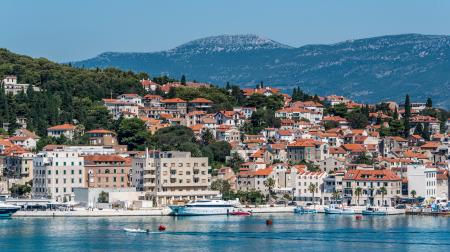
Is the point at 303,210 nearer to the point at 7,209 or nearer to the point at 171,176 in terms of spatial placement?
the point at 171,176

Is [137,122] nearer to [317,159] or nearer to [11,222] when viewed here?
[317,159]

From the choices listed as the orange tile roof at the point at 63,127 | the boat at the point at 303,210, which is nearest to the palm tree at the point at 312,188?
the boat at the point at 303,210

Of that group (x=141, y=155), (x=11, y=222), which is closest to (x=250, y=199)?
(x=141, y=155)

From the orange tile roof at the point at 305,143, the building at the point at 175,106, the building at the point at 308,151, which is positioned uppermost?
the building at the point at 175,106

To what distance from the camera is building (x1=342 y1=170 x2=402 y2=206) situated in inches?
3088

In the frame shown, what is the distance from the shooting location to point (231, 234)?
194ft

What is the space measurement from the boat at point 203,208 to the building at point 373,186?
9418mm

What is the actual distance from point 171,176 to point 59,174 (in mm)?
6791

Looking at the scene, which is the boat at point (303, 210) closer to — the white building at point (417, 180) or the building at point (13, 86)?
the white building at point (417, 180)

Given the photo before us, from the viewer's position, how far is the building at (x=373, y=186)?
78.4m

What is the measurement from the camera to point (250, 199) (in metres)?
79.7

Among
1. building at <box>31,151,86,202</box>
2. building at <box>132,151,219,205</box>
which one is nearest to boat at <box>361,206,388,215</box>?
building at <box>132,151,219,205</box>

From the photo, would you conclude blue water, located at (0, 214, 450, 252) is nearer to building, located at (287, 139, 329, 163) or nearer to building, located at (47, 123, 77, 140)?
building, located at (287, 139, 329, 163)

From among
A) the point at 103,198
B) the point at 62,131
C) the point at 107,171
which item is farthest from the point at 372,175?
the point at 62,131
